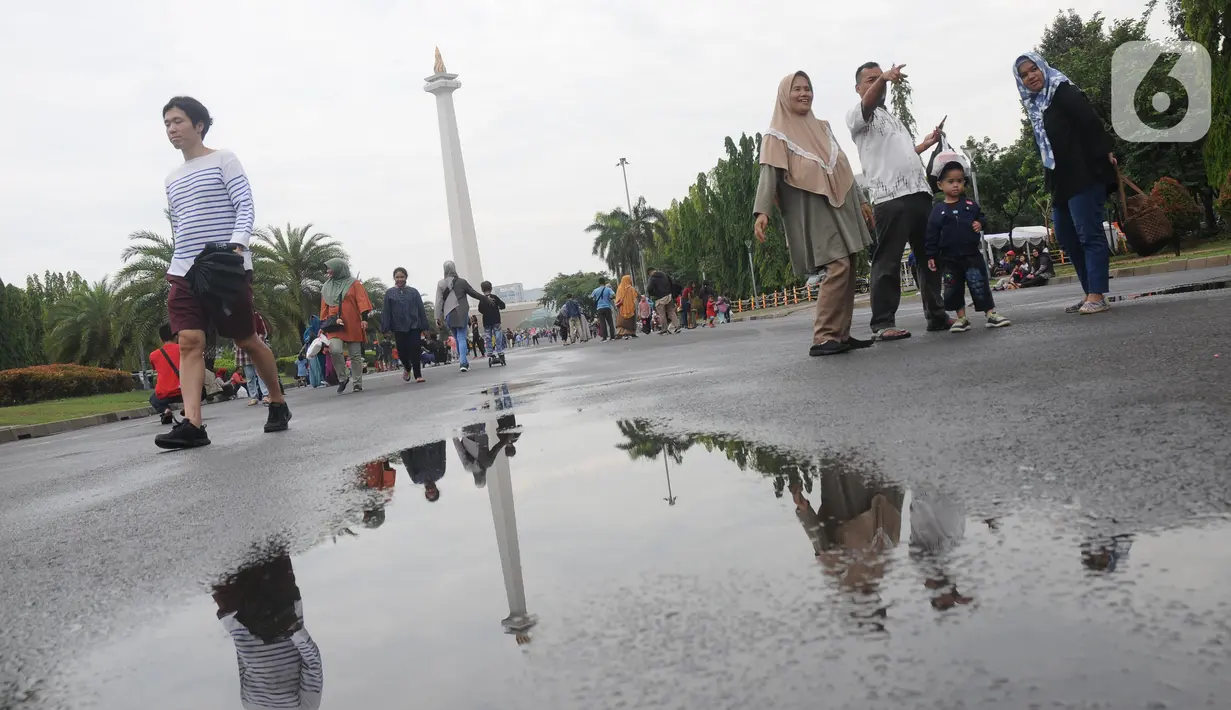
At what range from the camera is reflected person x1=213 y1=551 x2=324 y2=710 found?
65.8 inches

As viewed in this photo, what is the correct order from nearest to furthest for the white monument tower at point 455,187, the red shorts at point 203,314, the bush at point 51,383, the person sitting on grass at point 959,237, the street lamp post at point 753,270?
the red shorts at point 203,314
the person sitting on grass at point 959,237
the bush at point 51,383
the street lamp post at point 753,270
the white monument tower at point 455,187

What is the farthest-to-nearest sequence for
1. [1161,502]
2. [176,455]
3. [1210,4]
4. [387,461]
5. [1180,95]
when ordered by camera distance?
1. [1180,95]
2. [1210,4]
3. [176,455]
4. [387,461]
5. [1161,502]

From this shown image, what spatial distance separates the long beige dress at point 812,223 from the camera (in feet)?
23.8

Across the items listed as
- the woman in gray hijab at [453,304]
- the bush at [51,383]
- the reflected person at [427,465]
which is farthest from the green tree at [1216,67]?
the bush at [51,383]

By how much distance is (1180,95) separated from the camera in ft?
111

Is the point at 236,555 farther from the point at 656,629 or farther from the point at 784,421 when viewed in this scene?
the point at 784,421

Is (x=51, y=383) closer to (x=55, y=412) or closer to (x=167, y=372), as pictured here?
(x=55, y=412)

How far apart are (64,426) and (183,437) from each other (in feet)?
40.9

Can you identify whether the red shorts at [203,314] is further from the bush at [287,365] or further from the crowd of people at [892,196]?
the bush at [287,365]

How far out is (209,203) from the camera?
22.0 ft

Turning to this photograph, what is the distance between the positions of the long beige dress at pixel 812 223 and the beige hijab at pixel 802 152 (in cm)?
8

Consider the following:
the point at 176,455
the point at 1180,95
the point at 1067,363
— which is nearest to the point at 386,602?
the point at 1067,363

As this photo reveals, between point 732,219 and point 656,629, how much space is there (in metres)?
57.6

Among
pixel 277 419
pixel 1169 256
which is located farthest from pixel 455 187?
pixel 277 419
